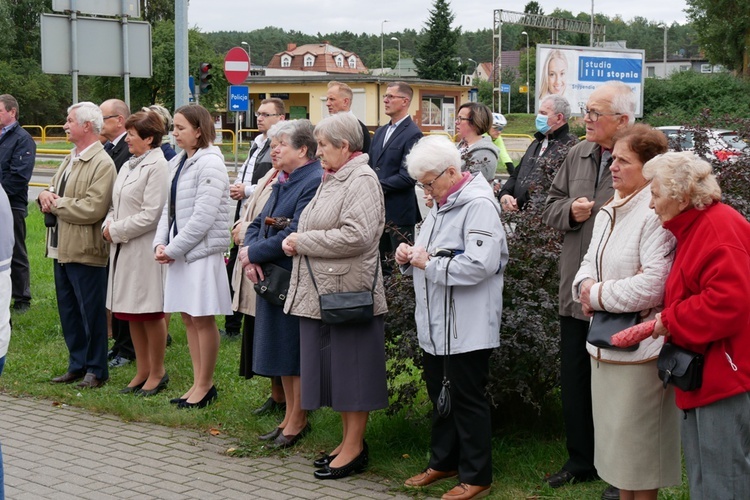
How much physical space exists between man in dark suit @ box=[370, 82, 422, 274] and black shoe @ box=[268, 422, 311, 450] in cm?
251

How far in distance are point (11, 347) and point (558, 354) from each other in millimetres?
5723

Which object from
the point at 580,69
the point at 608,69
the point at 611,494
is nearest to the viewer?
the point at 611,494

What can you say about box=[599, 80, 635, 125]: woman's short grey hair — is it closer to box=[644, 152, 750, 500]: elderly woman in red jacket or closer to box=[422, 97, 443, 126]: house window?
box=[644, 152, 750, 500]: elderly woman in red jacket

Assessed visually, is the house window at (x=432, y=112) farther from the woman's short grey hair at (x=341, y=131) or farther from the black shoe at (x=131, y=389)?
the woman's short grey hair at (x=341, y=131)

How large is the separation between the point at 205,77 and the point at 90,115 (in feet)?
43.6

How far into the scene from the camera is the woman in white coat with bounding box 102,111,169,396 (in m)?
7.23

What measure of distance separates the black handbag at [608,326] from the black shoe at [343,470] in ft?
6.04

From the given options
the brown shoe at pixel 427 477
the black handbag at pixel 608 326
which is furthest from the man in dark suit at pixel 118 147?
the black handbag at pixel 608 326

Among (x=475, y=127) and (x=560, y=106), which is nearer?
(x=560, y=106)

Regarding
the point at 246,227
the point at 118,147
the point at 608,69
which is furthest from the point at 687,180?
the point at 608,69

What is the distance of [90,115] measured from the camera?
305 inches

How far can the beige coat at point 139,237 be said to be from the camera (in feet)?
23.7

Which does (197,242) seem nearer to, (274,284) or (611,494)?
(274,284)

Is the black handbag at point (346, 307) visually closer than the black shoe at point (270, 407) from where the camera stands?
Yes
